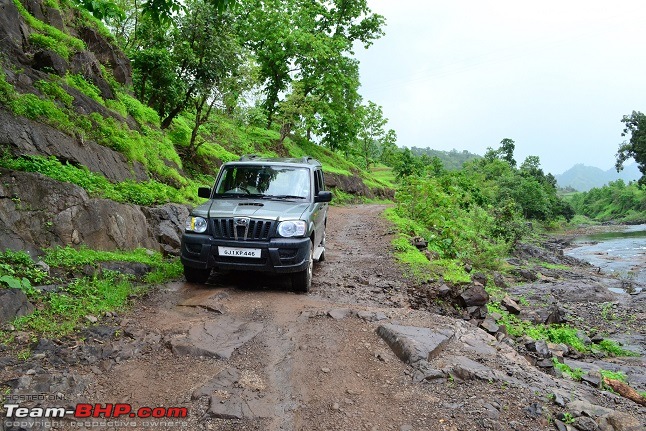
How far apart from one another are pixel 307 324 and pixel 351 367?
1.15 metres

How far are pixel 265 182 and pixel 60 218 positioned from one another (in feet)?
10.5

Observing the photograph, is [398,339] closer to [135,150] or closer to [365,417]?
[365,417]

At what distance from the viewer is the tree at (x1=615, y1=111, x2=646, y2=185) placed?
165 ft

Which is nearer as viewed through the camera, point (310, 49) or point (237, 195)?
point (237, 195)

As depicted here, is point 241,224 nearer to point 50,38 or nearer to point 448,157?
point 50,38

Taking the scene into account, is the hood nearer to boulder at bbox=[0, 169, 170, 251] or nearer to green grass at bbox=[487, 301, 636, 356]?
boulder at bbox=[0, 169, 170, 251]

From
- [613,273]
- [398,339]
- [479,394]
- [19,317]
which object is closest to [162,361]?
[19,317]

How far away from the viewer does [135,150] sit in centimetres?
1041

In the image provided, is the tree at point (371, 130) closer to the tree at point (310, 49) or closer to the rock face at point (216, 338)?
the tree at point (310, 49)

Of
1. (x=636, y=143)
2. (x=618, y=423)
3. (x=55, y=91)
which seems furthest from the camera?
(x=636, y=143)

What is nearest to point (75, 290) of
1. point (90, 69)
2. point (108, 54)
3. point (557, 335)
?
point (90, 69)

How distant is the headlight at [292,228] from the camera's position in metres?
6.61

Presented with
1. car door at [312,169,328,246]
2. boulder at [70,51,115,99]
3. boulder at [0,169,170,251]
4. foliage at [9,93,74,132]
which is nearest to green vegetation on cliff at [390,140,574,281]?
car door at [312,169,328,246]

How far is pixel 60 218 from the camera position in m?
6.93
